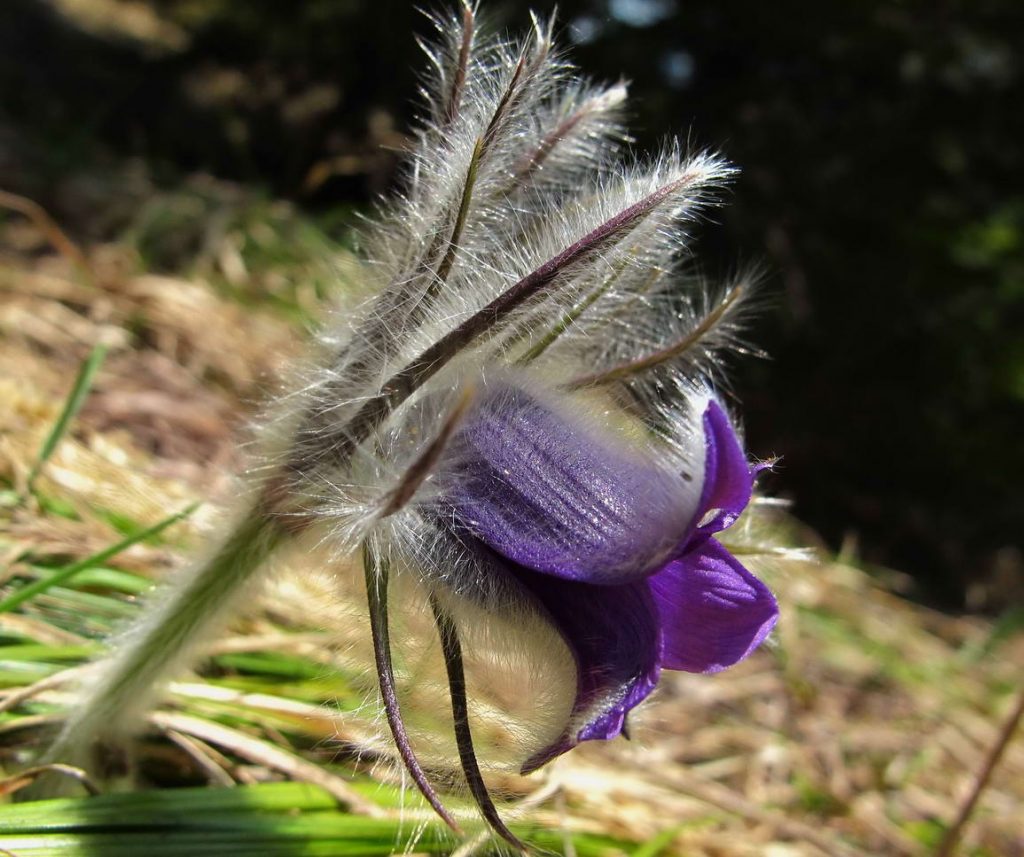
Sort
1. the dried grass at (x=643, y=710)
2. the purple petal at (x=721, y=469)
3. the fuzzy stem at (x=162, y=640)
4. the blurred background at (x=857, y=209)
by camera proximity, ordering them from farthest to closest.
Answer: the blurred background at (x=857, y=209), the dried grass at (x=643, y=710), the fuzzy stem at (x=162, y=640), the purple petal at (x=721, y=469)

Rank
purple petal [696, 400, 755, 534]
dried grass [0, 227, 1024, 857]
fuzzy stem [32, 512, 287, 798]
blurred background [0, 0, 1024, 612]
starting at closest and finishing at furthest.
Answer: purple petal [696, 400, 755, 534] < fuzzy stem [32, 512, 287, 798] < dried grass [0, 227, 1024, 857] < blurred background [0, 0, 1024, 612]

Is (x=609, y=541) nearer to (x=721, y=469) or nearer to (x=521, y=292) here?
(x=721, y=469)

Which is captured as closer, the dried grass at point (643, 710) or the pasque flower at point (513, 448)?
the pasque flower at point (513, 448)

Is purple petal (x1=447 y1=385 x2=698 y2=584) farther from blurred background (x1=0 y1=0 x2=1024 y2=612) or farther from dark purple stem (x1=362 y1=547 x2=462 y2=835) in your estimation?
blurred background (x1=0 y1=0 x2=1024 y2=612)

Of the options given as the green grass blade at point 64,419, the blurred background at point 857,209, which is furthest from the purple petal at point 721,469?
the blurred background at point 857,209

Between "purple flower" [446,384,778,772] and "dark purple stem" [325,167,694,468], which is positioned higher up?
"dark purple stem" [325,167,694,468]

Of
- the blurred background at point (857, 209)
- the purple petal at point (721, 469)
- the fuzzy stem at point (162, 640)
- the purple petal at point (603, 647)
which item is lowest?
the fuzzy stem at point (162, 640)

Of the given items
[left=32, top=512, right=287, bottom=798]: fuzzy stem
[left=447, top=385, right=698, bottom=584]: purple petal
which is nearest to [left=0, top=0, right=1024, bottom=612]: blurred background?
[left=32, top=512, right=287, bottom=798]: fuzzy stem

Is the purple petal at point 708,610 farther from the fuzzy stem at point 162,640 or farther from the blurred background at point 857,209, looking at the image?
the blurred background at point 857,209
